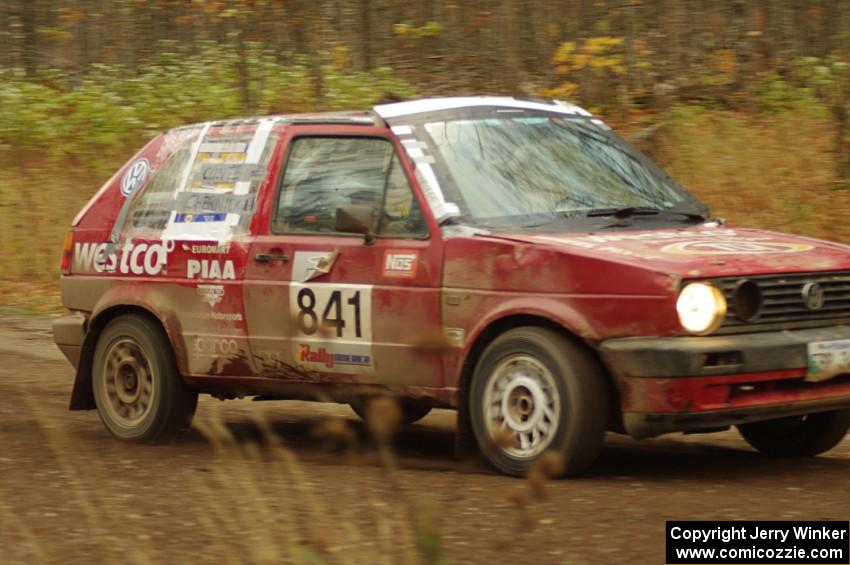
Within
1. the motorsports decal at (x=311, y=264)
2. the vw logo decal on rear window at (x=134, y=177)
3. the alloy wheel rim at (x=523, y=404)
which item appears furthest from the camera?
the vw logo decal on rear window at (x=134, y=177)

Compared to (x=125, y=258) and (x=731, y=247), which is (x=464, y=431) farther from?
(x=125, y=258)

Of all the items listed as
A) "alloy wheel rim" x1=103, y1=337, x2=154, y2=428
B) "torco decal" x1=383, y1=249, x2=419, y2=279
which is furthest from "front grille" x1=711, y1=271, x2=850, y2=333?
"alloy wheel rim" x1=103, y1=337, x2=154, y2=428

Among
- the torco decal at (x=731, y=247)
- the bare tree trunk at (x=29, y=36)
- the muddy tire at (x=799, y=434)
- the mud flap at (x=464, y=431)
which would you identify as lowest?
the muddy tire at (x=799, y=434)

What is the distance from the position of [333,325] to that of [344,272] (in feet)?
0.90

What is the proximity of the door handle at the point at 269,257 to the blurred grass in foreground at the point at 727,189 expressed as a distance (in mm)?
6607

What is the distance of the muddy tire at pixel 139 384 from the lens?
7.94m

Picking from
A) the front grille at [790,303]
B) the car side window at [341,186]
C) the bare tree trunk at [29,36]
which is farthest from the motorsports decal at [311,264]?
the bare tree trunk at [29,36]

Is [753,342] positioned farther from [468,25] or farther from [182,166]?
[468,25]

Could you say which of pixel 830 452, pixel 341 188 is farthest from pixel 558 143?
pixel 830 452

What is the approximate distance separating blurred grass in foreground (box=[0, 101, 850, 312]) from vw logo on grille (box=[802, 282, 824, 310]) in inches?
245

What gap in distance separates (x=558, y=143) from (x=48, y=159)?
12455 mm

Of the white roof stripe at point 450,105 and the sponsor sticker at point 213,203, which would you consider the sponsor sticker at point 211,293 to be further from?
the white roof stripe at point 450,105

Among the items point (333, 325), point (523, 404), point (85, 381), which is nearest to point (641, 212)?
point (523, 404)

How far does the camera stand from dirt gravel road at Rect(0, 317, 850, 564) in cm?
500
